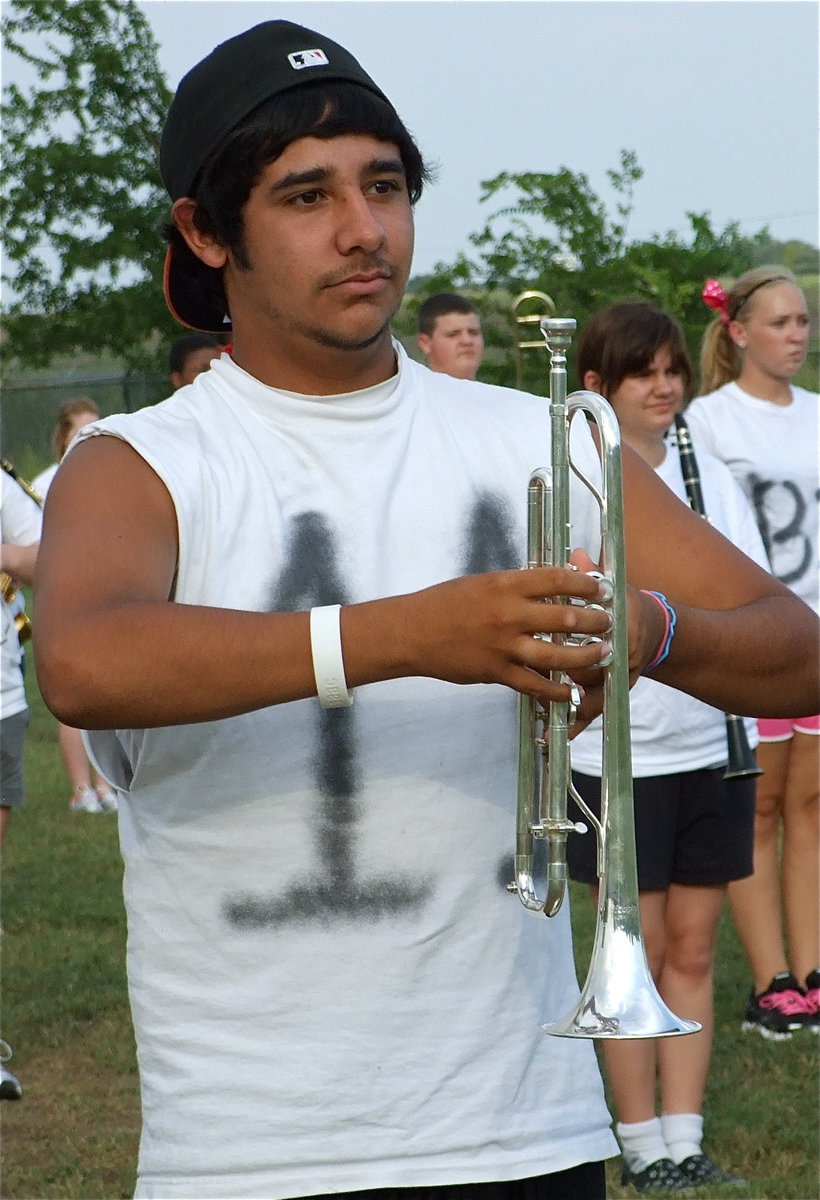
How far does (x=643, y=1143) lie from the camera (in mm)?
4957

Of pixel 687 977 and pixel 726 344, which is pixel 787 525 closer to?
pixel 726 344

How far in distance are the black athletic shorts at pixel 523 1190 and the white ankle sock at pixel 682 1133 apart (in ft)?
9.11

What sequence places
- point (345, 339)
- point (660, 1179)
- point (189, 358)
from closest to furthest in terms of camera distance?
1. point (345, 339)
2. point (660, 1179)
3. point (189, 358)

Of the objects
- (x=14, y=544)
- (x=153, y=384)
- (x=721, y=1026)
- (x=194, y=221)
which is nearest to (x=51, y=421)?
(x=153, y=384)

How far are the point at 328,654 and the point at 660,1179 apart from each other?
3456 millimetres

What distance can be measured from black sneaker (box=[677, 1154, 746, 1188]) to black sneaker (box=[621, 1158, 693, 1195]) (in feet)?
0.06

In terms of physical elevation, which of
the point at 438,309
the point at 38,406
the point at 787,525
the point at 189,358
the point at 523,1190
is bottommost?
the point at 523,1190

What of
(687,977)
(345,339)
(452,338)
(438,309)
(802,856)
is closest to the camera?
(345,339)

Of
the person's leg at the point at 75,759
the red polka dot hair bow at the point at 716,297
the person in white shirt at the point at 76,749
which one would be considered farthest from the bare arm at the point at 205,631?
the person's leg at the point at 75,759

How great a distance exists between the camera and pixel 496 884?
2.24 metres

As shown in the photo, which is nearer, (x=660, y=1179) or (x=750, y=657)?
(x=750, y=657)

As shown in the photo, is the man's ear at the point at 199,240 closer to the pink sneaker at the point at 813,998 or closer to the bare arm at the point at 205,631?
the bare arm at the point at 205,631

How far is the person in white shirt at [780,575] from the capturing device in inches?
244

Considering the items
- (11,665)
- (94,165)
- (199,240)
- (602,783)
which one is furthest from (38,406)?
(602,783)
